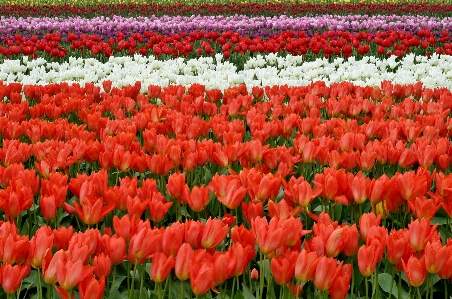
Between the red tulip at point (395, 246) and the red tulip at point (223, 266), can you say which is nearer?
the red tulip at point (223, 266)

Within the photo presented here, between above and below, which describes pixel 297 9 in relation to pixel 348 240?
below

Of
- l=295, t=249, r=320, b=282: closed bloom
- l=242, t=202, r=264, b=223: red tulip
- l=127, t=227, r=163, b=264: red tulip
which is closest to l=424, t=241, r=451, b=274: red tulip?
l=295, t=249, r=320, b=282: closed bloom

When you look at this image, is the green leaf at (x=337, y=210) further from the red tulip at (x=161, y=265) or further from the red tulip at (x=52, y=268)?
the red tulip at (x=52, y=268)

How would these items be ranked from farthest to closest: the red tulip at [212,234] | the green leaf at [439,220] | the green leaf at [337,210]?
1. the green leaf at [337,210]
2. the green leaf at [439,220]
3. the red tulip at [212,234]

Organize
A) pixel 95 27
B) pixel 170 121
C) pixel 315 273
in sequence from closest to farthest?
pixel 315 273
pixel 170 121
pixel 95 27

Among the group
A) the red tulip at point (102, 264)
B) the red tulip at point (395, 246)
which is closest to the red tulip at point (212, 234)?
the red tulip at point (102, 264)

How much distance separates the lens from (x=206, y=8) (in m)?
21.2

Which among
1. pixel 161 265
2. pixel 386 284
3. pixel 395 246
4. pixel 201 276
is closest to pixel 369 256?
pixel 395 246

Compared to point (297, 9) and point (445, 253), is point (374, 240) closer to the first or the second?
point (445, 253)

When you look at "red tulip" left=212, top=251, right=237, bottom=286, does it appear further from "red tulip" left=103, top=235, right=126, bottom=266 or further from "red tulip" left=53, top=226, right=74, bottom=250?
"red tulip" left=53, top=226, right=74, bottom=250

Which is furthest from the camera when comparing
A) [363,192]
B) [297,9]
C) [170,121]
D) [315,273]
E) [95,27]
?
[297,9]

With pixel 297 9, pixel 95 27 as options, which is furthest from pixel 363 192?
pixel 297 9

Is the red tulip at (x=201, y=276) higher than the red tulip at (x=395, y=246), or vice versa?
the red tulip at (x=201, y=276)

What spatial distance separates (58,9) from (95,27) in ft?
21.3
